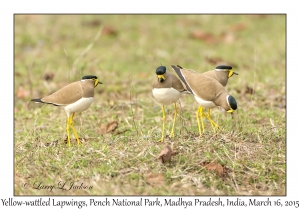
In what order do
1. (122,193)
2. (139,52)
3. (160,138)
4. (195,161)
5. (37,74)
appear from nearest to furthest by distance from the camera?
(122,193), (195,161), (160,138), (37,74), (139,52)

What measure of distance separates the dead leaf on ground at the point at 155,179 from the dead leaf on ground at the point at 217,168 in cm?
47

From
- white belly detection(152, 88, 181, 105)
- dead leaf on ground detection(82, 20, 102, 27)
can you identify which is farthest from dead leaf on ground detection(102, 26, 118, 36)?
white belly detection(152, 88, 181, 105)

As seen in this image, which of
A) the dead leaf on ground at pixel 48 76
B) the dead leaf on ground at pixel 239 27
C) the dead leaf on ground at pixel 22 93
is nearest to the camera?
the dead leaf on ground at pixel 22 93

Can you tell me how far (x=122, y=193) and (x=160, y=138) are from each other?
1.12 metres

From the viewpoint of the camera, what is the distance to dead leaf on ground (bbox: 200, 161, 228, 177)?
5238 mm

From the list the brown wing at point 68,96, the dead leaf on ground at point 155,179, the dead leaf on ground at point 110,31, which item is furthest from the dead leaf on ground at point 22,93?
the dead leaf on ground at point 155,179

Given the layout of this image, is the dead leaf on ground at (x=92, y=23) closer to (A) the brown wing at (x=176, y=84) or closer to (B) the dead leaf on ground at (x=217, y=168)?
(A) the brown wing at (x=176, y=84)

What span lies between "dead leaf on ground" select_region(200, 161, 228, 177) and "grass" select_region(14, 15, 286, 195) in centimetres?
5

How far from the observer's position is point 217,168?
525cm

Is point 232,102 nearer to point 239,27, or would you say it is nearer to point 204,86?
point 204,86

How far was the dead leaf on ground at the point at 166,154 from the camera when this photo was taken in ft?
17.3

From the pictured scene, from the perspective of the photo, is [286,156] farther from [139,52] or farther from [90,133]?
[139,52]

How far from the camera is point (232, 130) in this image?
20.0 ft
